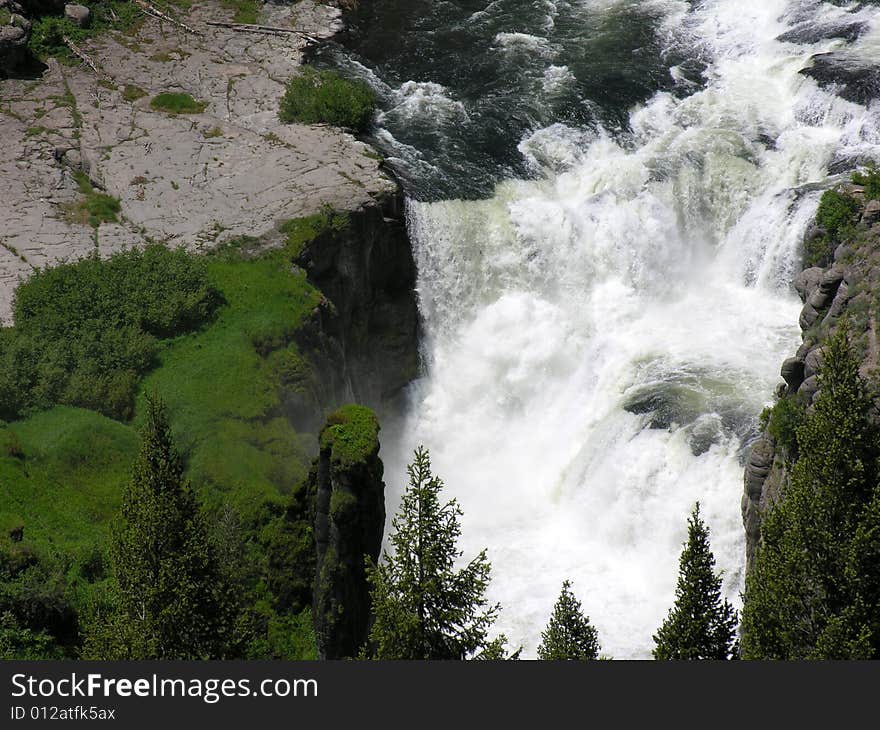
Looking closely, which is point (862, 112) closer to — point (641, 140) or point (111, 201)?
point (641, 140)

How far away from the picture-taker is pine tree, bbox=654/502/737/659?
24.4 metres

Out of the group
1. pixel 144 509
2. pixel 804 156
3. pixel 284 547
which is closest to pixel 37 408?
pixel 284 547

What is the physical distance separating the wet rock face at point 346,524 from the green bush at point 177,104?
22.5 meters

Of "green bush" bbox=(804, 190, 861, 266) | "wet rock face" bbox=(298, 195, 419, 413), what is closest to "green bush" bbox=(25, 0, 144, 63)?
"wet rock face" bbox=(298, 195, 419, 413)

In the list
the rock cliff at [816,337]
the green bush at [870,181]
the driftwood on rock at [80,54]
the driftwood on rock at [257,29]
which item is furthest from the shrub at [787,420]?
the driftwood on rock at [80,54]

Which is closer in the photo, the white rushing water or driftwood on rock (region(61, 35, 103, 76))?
the white rushing water

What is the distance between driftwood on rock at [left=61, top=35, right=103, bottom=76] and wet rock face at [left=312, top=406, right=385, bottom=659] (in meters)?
27.2

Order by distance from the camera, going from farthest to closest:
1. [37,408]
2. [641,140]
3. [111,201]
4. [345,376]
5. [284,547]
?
[641,140], [111,201], [345,376], [37,408], [284,547]

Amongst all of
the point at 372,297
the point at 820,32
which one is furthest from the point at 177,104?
the point at 820,32

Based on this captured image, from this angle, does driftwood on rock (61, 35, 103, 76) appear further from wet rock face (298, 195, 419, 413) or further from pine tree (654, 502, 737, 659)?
pine tree (654, 502, 737, 659)

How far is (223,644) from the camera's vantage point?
24.6m

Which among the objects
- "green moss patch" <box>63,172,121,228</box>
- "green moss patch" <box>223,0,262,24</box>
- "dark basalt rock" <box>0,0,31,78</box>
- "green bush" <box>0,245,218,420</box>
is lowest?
"green bush" <box>0,245,218,420</box>

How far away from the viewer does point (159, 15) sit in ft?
174

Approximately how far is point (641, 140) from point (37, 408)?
954 inches
